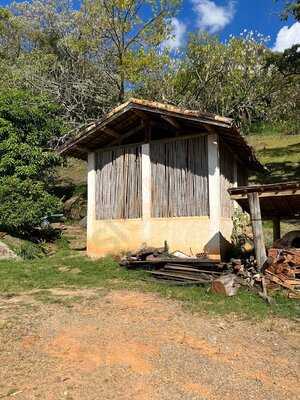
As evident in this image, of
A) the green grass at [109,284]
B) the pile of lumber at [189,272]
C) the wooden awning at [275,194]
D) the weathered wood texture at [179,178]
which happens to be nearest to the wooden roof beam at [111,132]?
the weathered wood texture at [179,178]

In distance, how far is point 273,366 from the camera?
5801mm

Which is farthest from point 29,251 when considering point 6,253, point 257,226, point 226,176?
point 257,226

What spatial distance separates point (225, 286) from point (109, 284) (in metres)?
3.32

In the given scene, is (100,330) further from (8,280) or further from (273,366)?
(8,280)

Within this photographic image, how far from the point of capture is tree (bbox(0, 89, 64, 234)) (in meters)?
16.8

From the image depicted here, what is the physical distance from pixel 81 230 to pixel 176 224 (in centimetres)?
840

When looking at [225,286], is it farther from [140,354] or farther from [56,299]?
[56,299]

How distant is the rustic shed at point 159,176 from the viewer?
495 inches

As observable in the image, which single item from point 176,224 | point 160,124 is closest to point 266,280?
point 176,224

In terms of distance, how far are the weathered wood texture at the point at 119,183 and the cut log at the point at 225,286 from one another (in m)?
4.68

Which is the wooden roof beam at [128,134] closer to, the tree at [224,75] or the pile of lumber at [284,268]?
the pile of lumber at [284,268]

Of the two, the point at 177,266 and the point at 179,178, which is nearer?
the point at 177,266

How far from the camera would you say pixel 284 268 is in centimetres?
967

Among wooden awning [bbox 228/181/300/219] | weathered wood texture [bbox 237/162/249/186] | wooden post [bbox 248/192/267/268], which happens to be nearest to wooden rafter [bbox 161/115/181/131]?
wooden awning [bbox 228/181/300/219]
